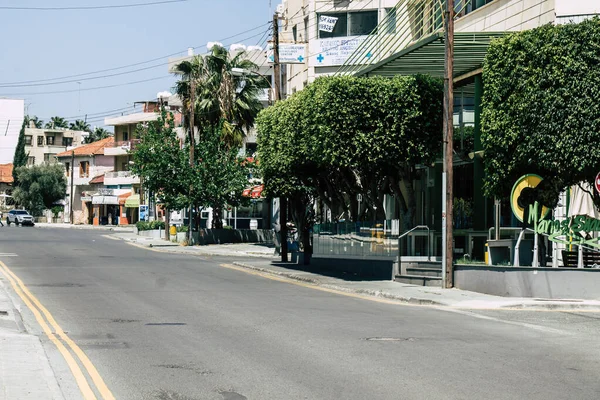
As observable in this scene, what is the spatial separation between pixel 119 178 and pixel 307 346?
90.4 m

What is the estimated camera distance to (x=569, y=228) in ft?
73.0

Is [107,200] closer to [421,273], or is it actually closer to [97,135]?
[97,135]

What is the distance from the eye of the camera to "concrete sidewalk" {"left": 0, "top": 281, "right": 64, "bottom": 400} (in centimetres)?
961

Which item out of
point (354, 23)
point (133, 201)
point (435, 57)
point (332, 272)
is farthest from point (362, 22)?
point (133, 201)

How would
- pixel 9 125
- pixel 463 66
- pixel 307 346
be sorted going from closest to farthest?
pixel 307 346
pixel 463 66
pixel 9 125

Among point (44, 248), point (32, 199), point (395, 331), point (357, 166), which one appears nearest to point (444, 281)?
point (357, 166)

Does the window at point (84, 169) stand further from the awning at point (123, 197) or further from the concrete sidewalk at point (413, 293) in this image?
the concrete sidewalk at point (413, 293)

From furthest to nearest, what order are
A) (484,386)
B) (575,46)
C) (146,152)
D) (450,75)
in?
(146,152)
(450,75)
(575,46)
(484,386)

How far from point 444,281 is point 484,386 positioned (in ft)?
46.2

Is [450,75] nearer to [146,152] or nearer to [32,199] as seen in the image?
[146,152]

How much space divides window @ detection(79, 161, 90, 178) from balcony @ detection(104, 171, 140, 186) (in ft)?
28.7

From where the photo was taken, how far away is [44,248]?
4541cm

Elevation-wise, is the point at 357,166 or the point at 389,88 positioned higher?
the point at 389,88

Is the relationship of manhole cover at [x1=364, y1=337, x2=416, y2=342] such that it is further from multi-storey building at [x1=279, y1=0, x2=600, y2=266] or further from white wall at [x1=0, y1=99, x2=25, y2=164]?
white wall at [x1=0, y1=99, x2=25, y2=164]
